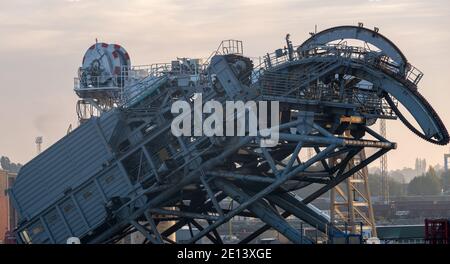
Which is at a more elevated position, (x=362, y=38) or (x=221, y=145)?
(x=362, y=38)

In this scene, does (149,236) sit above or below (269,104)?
below

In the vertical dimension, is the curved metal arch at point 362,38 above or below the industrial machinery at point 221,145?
above
